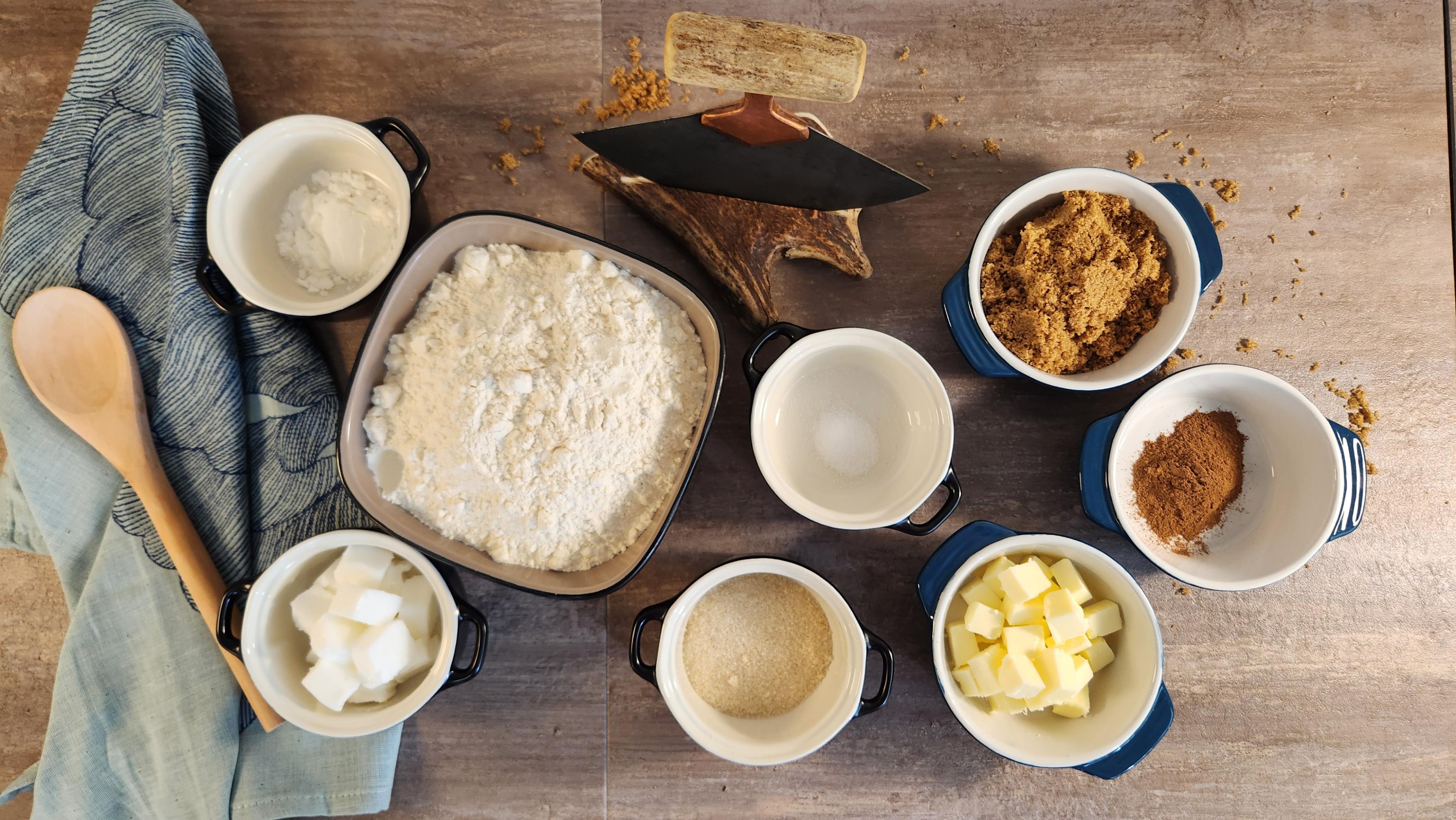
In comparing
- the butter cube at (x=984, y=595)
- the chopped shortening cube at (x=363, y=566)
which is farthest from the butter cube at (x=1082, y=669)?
the chopped shortening cube at (x=363, y=566)

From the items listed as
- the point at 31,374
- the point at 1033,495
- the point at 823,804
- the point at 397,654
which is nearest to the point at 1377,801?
the point at 1033,495

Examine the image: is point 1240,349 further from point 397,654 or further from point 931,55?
point 397,654

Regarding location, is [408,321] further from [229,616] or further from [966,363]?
[966,363]

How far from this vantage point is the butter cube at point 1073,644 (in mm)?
875

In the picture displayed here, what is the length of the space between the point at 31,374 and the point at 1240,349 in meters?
1.57

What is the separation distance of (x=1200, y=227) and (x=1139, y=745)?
2.18 feet

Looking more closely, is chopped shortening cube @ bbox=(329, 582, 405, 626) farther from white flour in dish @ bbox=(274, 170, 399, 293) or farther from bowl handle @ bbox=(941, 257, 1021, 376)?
bowl handle @ bbox=(941, 257, 1021, 376)

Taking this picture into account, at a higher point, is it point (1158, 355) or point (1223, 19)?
point (1223, 19)

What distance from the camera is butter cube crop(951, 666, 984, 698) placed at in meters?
0.89

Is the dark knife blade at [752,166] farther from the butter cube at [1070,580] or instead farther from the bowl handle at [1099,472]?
the butter cube at [1070,580]

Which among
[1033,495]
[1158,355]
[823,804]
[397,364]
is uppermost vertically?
[1158,355]

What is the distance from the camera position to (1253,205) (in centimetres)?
104

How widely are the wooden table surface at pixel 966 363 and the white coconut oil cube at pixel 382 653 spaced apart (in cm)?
15

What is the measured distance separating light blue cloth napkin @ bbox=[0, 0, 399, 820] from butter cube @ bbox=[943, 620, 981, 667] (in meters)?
0.28
